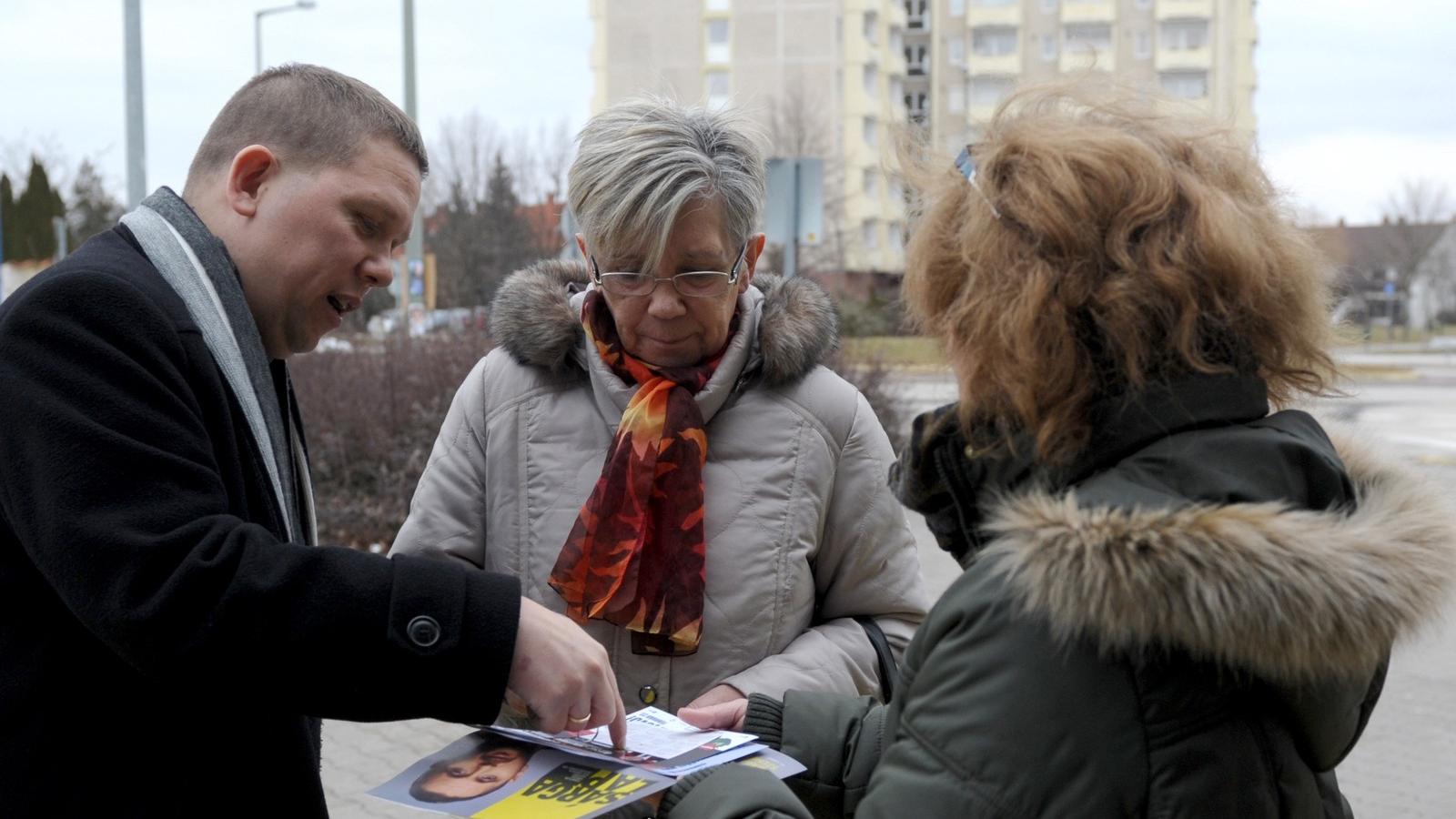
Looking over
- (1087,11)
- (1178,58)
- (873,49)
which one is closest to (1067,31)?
(1087,11)

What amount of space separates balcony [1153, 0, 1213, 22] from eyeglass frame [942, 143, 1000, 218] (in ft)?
227

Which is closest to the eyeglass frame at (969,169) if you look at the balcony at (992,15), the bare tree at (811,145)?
the bare tree at (811,145)

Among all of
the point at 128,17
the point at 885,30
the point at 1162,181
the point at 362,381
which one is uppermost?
the point at 885,30

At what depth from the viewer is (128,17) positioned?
33.4 feet

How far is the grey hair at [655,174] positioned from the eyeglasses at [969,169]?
2.95 feet

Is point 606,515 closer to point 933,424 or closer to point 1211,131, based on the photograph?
point 933,424

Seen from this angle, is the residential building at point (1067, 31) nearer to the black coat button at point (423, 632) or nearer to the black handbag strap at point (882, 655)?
the black handbag strap at point (882, 655)

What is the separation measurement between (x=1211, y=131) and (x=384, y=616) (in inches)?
48.5

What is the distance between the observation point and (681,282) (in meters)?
2.70

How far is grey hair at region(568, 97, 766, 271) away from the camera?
8.58 feet

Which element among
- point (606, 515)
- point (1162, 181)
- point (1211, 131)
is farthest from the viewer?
point (606, 515)

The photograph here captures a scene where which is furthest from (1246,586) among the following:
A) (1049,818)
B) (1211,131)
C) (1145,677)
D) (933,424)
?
(1211,131)

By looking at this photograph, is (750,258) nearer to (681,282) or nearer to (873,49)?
(681,282)

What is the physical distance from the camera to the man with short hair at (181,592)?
5.53ft
